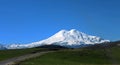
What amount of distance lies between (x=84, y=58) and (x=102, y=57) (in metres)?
8.11

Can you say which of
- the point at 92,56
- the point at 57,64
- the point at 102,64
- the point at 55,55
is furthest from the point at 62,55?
the point at 57,64

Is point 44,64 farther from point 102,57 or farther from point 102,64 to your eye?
point 102,57

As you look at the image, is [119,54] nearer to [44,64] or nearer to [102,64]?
[102,64]

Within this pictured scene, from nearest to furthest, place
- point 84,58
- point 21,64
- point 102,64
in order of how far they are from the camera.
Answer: point 21,64, point 102,64, point 84,58

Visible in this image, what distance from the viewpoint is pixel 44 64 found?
10131 cm

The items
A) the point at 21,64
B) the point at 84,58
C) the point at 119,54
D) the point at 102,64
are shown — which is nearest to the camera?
the point at 21,64

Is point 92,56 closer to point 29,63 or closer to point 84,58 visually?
point 84,58

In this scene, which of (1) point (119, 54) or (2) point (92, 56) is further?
(1) point (119, 54)

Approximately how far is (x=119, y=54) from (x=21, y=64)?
59.3 meters

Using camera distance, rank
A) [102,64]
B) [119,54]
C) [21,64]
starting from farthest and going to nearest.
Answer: [119,54] → [102,64] → [21,64]

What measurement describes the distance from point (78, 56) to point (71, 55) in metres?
2.73

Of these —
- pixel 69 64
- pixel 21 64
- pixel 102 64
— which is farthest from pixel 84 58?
pixel 21 64

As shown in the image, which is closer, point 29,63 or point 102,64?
point 29,63

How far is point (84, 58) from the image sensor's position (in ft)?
430
